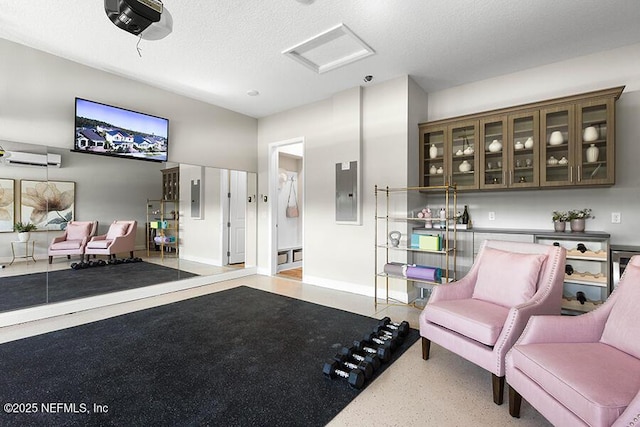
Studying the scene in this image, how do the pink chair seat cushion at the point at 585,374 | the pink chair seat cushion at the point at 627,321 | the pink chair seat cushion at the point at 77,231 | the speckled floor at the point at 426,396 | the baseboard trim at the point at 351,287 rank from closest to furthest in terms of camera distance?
the pink chair seat cushion at the point at 585,374 < the pink chair seat cushion at the point at 627,321 < the speckled floor at the point at 426,396 < the pink chair seat cushion at the point at 77,231 < the baseboard trim at the point at 351,287

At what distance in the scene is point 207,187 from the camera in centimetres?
498

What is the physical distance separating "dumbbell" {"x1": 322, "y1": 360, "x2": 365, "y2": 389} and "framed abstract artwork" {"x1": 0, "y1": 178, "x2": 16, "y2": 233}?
143 inches

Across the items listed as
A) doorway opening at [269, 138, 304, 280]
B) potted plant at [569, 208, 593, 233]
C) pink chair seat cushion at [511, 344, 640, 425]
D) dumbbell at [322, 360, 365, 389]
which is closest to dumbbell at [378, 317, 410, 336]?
dumbbell at [322, 360, 365, 389]

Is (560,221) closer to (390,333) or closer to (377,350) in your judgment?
(390,333)

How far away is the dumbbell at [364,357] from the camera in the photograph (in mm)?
2176

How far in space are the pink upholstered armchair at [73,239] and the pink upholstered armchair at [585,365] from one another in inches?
178

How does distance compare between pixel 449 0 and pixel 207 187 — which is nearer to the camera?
pixel 449 0

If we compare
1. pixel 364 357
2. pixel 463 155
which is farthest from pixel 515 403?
pixel 463 155

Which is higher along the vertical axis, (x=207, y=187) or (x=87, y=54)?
(x=87, y=54)

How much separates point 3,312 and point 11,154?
5.36 ft

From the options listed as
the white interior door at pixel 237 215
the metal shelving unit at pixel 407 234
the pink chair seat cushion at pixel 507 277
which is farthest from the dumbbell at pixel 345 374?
the white interior door at pixel 237 215

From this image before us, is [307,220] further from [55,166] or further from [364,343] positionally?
[55,166]

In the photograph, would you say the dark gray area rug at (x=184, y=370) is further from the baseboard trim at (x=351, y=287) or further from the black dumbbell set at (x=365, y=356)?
the baseboard trim at (x=351, y=287)

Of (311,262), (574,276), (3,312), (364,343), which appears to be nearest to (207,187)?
(311,262)
